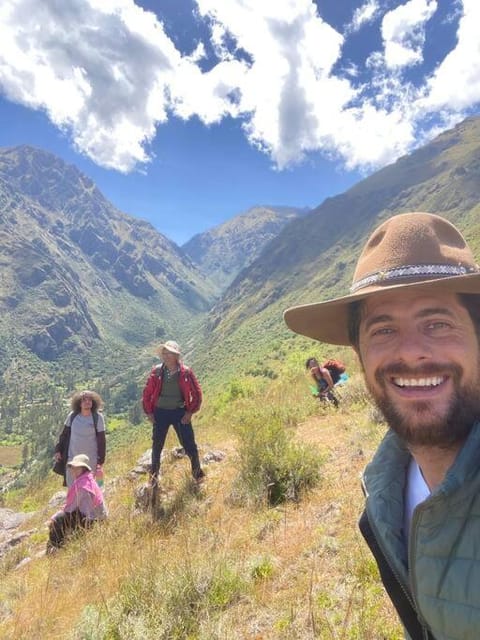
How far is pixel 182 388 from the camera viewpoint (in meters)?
6.03

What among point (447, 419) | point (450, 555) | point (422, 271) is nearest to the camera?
Answer: point (450, 555)

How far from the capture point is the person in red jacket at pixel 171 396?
6035 millimetres

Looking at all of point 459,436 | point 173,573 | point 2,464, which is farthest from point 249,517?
point 2,464

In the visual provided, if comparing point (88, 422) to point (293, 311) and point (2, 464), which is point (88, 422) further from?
point (2, 464)

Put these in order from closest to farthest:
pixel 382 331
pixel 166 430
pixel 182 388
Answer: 1. pixel 382 331
2. pixel 182 388
3. pixel 166 430

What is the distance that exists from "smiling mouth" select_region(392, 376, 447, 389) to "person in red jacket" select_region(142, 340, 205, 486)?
462 cm

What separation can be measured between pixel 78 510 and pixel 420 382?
556 centimetres

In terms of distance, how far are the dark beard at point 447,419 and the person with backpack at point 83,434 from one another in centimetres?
Result: 621

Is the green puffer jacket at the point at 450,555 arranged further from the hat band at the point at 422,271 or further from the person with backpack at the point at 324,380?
the person with backpack at the point at 324,380

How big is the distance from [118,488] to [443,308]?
7357 mm

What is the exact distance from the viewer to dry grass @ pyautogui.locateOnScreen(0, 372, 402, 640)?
2713mm

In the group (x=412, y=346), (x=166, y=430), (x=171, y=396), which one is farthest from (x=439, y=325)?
(x=166, y=430)

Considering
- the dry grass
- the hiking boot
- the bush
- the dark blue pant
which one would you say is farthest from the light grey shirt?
the bush

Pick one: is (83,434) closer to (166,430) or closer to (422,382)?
(166,430)
